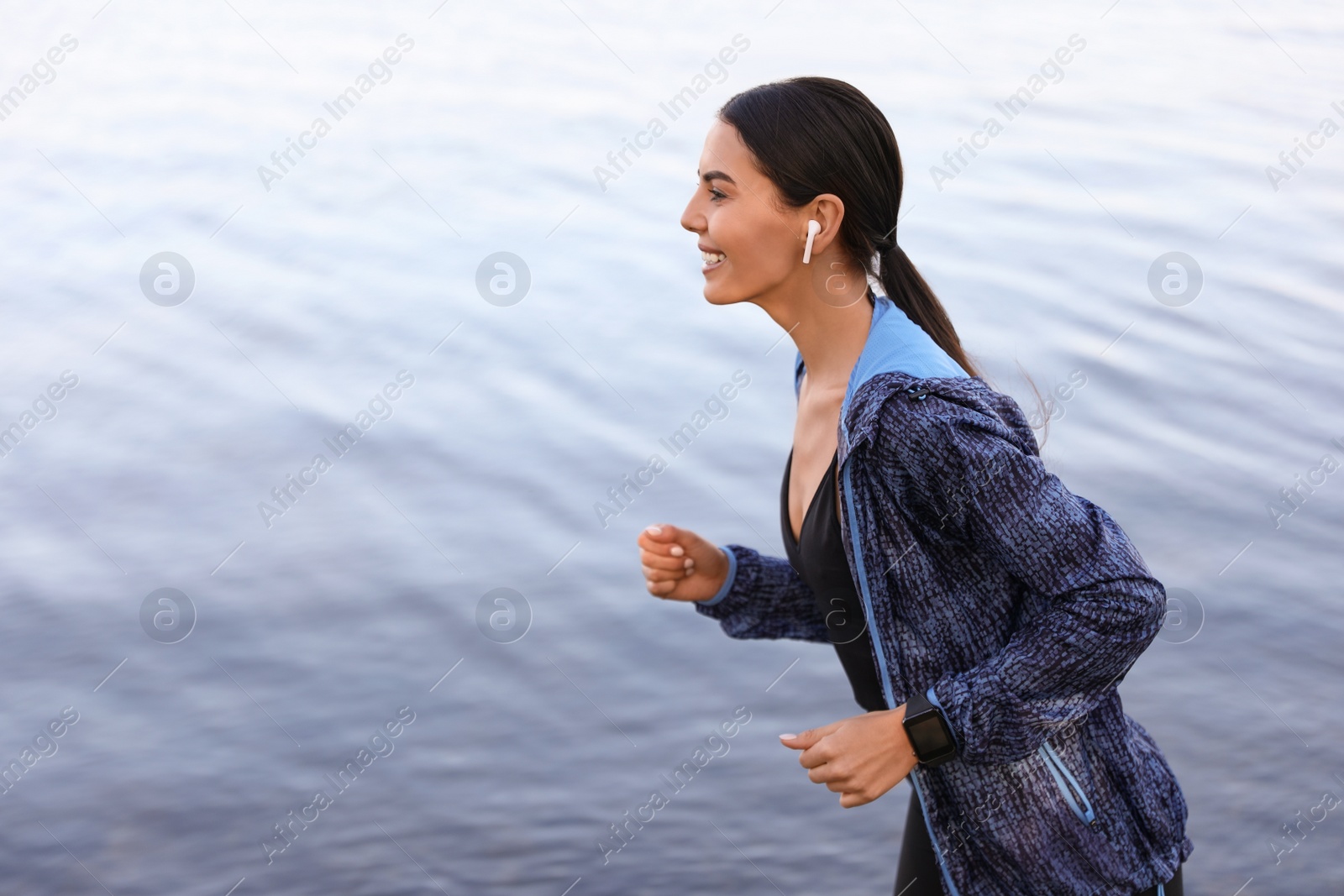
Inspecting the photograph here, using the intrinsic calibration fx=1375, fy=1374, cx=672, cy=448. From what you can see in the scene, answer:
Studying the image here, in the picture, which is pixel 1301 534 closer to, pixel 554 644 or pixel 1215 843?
pixel 1215 843

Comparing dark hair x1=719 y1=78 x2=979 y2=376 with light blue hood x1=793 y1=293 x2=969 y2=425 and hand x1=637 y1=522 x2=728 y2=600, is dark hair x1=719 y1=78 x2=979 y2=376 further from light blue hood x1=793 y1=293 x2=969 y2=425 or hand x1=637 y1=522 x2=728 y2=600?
hand x1=637 y1=522 x2=728 y2=600

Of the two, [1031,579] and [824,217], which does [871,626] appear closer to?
[1031,579]

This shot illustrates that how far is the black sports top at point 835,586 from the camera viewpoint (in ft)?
5.40

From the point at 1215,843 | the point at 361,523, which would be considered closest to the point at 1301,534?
the point at 1215,843

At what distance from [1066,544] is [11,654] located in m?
3.37

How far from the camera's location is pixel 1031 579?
4.68ft

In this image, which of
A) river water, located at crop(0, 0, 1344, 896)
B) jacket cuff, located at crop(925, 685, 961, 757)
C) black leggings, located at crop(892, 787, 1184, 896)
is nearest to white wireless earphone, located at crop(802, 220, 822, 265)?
jacket cuff, located at crop(925, 685, 961, 757)

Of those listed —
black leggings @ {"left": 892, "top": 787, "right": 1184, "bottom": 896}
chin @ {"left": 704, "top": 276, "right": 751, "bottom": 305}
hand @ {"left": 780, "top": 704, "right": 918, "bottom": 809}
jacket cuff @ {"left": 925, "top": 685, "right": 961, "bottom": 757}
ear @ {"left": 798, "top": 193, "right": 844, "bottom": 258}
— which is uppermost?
ear @ {"left": 798, "top": 193, "right": 844, "bottom": 258}

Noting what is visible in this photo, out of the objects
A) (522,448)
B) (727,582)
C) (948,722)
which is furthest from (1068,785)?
(522,448)

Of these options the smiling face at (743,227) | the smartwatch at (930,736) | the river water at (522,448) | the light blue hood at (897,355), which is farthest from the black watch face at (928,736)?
the river water at (522,448)

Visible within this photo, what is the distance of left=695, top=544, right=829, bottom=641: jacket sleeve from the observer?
Result: 1.98 meters

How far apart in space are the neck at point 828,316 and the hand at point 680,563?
1.06 feet

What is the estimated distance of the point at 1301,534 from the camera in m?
4.33

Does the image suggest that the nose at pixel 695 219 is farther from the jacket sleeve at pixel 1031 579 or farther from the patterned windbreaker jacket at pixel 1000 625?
the jacket sleeve at pixel 1031 579
